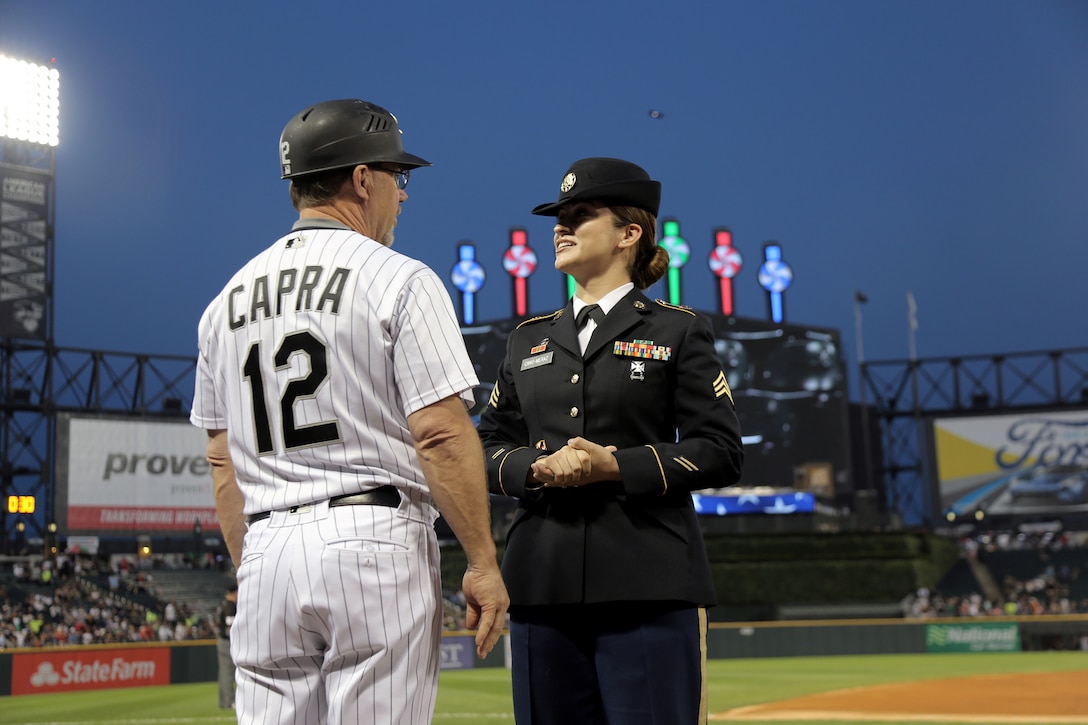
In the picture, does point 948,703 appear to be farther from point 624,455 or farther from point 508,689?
point 624,455

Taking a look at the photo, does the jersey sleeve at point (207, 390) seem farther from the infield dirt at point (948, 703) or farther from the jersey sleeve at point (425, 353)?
the infield dirt at point (948, 703)

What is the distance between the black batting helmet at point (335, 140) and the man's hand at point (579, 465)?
85 centimetres

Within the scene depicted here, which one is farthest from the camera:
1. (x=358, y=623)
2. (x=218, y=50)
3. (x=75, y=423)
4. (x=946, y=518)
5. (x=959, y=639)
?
(x=218, y=50)

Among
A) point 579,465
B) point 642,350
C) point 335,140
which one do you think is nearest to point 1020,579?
point 642,350

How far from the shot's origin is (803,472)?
130ft

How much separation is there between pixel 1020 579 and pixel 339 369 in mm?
40379

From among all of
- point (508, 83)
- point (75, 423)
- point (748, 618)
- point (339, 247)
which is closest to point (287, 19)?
point (508, 83)

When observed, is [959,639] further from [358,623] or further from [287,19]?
[287,19]

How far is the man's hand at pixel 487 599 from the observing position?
8.40 ft

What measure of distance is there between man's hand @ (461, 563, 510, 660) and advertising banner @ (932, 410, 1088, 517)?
138ft

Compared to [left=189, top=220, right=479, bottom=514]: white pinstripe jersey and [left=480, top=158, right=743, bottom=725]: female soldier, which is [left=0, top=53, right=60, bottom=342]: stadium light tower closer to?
[left=480, top=158, right=743, bottom=725]: female soldier

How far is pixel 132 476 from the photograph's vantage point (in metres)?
35.4

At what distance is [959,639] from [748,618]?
9.80 metres

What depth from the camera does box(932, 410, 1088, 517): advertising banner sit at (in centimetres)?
4097
